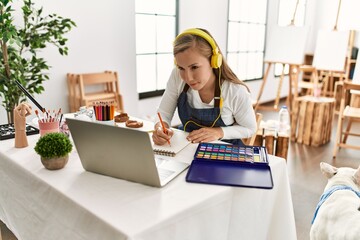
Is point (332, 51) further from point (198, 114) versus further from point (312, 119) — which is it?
point (198, 114)

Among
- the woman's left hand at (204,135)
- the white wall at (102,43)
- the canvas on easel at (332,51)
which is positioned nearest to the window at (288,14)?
the canvas on easel at (332,51)

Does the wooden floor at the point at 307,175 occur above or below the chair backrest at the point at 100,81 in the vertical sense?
below

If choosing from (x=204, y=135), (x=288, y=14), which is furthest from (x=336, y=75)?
(x=204, y=135)

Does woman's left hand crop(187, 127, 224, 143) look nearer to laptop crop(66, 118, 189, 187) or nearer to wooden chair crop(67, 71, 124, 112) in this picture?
laptop crop(66, 118, 189, 187)

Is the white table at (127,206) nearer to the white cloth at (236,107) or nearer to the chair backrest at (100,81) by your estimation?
the white cloth at (236,107)

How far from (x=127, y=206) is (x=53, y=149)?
346 millimetres

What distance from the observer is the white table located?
0.78 meters

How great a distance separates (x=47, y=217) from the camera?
3.11ft

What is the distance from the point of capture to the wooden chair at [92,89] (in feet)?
10.0

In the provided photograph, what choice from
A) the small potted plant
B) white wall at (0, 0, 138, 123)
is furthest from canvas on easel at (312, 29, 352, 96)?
the small potted plant

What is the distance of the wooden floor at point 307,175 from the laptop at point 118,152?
114cm

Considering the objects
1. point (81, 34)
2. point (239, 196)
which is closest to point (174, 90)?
point (239, 196)

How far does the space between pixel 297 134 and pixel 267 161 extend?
282 centimetres

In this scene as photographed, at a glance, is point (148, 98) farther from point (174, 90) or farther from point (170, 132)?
point (170, 132)
